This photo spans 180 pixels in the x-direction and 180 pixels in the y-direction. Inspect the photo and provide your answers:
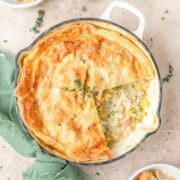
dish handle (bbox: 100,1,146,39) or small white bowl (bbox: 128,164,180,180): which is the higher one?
dish handle (bbox: 100,1,146,39)

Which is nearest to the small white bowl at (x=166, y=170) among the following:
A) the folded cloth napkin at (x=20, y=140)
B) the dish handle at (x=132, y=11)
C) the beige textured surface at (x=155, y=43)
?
the beige textured surface at (x=155, y=43)

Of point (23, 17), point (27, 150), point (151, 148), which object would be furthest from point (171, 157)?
point (23, 17)

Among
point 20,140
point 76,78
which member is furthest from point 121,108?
point 20,140

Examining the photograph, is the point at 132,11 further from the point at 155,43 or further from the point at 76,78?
the point at 76,78

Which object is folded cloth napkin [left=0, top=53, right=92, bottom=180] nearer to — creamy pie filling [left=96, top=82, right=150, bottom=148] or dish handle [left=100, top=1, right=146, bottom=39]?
creamy pie filling [left=96, top=82, right=150, bottom=148]

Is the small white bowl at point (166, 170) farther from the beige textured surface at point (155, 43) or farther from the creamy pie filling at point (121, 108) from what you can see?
the creamy pie filling at point (121, 108)

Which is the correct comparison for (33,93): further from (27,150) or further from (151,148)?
(151,148)

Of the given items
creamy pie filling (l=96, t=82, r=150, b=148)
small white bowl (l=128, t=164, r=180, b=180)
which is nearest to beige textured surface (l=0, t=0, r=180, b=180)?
small white bowl (l=128, t=164, r=180, b=180)
